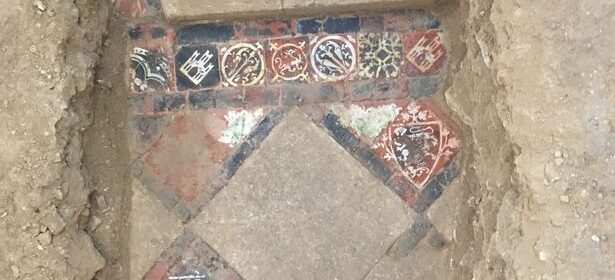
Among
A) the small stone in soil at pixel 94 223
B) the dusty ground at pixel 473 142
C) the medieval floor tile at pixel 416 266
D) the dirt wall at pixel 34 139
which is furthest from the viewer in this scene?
the medieval floor tile at pixel 416 266

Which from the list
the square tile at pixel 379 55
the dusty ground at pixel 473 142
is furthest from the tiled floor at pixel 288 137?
the dusty ground at pixel 473 142

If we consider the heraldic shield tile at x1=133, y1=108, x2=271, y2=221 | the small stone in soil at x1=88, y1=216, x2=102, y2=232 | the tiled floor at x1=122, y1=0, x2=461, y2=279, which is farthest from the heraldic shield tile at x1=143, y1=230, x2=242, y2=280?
the small stone in soil at x1=88, y1=216, x2=102, y2=232

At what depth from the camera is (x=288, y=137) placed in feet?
11.0

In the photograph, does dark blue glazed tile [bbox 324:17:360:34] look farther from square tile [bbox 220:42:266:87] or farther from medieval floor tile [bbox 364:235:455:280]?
medieval floor tile [bbox 364:235:455:280]

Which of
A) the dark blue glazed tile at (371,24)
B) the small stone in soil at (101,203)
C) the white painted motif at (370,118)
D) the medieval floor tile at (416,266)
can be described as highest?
the dark blue glazed tile at (371,24)

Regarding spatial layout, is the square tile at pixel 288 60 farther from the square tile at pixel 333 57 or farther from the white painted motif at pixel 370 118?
the white painted motif at pixel 370 118

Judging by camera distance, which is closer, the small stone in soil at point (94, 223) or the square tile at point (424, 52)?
the small stone in soil at point (94, 223)

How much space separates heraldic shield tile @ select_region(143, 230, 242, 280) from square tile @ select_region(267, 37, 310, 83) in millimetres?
716

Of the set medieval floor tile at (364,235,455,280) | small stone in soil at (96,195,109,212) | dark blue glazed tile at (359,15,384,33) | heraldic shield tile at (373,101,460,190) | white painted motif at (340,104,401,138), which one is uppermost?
dark blue glazed tile at (359,15,384,33)

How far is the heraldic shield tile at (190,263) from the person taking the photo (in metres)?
3.33

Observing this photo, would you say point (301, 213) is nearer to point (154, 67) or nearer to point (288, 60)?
point (288, 60)

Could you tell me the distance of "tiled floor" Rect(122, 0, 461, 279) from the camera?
3324mm

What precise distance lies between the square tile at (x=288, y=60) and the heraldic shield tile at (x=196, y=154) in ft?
0.50

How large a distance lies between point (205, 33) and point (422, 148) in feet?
3.21
